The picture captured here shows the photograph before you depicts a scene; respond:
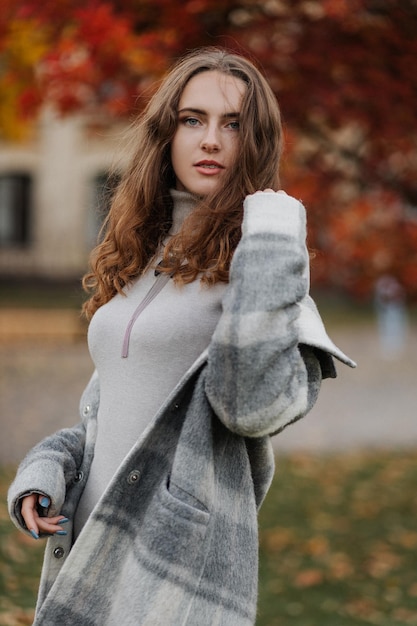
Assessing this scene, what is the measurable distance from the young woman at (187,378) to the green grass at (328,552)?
2.60 metres

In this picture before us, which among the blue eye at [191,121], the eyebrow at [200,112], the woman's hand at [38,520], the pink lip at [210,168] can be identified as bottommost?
the woman's hand at [38,520]

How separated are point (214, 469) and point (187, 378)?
219mm

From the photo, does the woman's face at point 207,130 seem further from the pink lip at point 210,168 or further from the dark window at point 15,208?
the dark window at point 15,208

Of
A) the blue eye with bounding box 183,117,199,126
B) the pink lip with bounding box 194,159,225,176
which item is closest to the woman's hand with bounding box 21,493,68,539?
the pink lip with bounding box 194,159,225,176

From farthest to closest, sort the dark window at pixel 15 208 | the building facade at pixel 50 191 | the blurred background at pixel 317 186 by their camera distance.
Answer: the dark window at pixel 15 208 < the building facade at pixel 50 191 < the blurred background at pixel 317 186

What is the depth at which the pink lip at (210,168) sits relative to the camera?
7.28 feet

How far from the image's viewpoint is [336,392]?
12984 millimetres

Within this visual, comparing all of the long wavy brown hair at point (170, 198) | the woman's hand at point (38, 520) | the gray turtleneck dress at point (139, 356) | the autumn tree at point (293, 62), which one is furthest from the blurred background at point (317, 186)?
the woman's hand at point (38, 520)

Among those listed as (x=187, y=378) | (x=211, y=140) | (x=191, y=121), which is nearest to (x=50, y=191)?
(x=191, y=121)

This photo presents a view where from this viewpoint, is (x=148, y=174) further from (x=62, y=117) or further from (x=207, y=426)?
(x=62, y=117)

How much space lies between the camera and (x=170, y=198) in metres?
2.41

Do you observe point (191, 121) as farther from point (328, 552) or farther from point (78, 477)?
point (328, 552)

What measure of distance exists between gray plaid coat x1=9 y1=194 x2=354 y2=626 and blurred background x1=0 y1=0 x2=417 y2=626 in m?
0.71

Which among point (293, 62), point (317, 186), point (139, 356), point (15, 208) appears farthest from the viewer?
point (15, 208)
